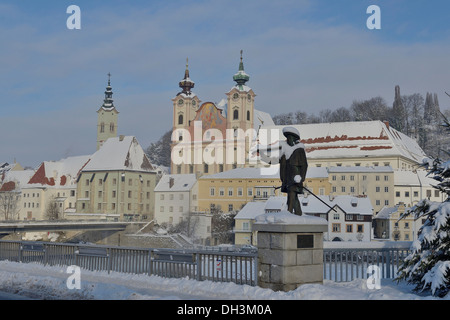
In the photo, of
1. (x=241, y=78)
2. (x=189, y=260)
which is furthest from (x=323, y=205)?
(x=189, y=260)

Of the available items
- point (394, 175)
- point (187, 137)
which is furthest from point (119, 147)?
point (394, 175)

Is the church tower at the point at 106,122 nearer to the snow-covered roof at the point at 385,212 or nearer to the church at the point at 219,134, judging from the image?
the church at the point at 219,134

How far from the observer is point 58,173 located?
107562 millimetres

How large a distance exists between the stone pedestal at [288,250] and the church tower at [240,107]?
83.6 m

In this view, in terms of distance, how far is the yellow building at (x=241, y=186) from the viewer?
81.8m

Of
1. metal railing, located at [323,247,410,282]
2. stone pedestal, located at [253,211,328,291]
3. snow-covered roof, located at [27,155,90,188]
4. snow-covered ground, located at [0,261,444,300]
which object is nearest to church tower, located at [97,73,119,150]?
snow-covered roof, located at [27,155,90,188]

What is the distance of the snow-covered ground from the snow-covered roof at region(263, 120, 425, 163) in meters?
81.0

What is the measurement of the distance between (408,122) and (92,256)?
388 ft

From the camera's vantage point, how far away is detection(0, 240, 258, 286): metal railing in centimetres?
1437

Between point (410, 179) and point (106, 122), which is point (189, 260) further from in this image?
point (106, 122)

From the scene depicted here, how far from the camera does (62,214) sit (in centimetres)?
10200

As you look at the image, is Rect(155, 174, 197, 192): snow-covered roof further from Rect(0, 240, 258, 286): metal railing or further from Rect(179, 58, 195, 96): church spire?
Rect(0, 240, 258, 286): metal railing

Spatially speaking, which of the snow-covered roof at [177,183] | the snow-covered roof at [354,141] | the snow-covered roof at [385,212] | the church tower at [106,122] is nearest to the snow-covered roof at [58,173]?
the church tower at [106,122]
